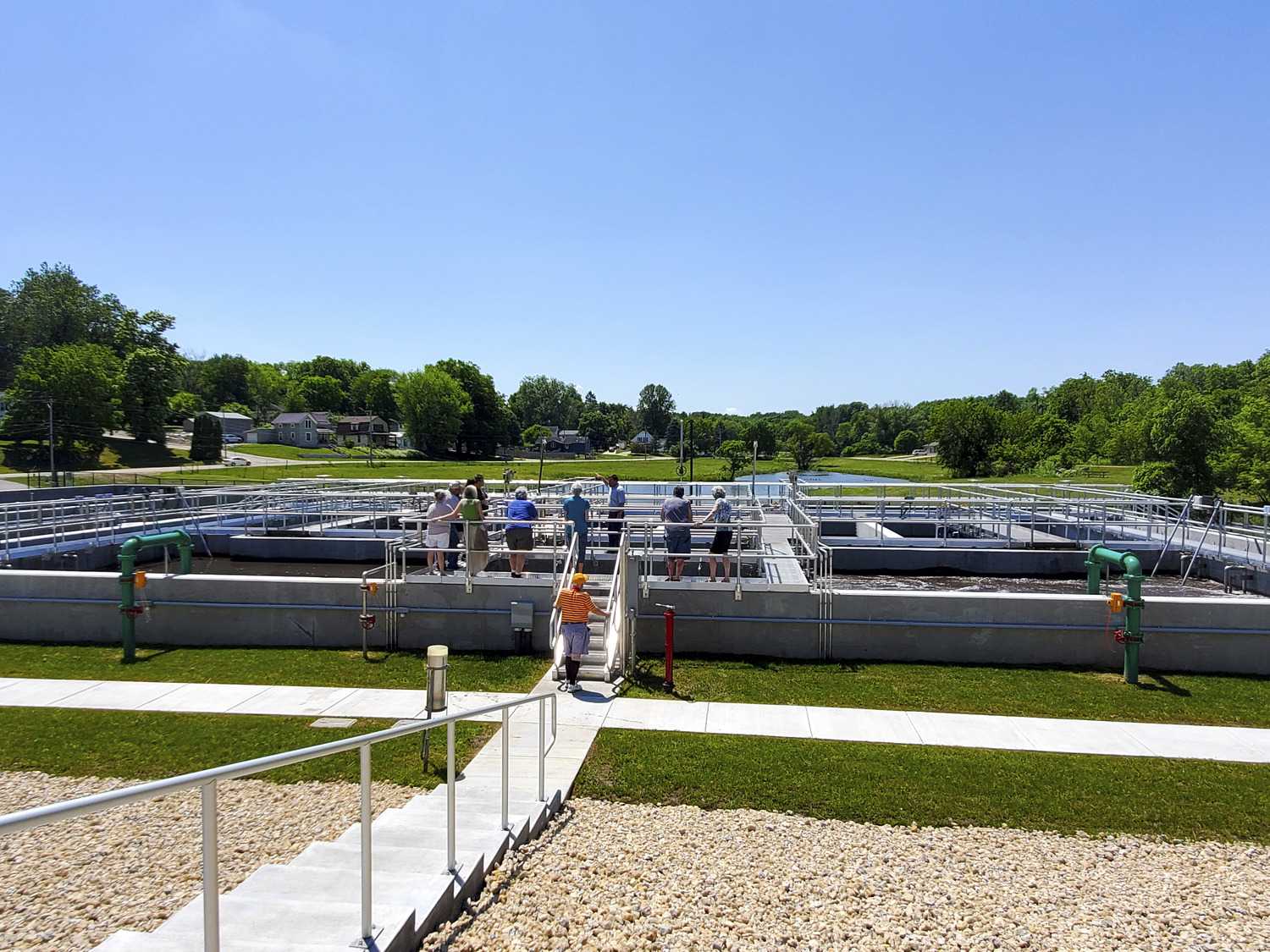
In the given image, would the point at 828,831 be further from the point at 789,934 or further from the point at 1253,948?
the point at 1253,948

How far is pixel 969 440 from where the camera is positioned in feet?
290

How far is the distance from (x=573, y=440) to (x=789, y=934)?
14885 cm

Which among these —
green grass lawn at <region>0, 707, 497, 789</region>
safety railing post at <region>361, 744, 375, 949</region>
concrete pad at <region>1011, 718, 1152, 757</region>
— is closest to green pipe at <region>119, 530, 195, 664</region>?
green grass lawn at <region>0, 707, 497, 789</region>

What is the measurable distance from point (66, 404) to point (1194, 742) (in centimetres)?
8585

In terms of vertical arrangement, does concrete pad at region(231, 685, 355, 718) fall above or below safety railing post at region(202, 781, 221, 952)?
below

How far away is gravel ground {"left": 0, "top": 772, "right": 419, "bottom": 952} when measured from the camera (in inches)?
Answer: 117

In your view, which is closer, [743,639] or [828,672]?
[828,672]

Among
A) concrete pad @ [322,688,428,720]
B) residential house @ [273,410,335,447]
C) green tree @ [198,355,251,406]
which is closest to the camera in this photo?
concrete pad @ [322,688,428,720]

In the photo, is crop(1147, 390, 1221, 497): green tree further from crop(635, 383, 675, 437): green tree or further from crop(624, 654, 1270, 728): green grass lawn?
crop(635, 383, 675, 437): green tree

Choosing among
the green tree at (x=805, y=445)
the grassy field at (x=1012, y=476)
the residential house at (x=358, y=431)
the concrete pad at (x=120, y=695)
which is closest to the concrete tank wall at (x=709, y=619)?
the concrete pad at (x=120, y=695)

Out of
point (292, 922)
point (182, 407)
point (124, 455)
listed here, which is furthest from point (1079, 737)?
point (182, 407)

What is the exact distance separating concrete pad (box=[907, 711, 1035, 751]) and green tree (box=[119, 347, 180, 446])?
297ft

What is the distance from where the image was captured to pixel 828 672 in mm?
11750

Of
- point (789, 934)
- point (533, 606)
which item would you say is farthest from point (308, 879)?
point (533, 606)
